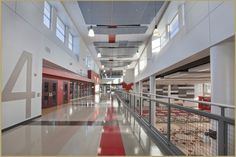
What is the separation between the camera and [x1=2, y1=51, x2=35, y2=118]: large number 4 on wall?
5104 mm

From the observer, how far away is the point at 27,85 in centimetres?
633

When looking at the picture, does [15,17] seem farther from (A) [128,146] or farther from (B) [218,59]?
(B) [218,59]

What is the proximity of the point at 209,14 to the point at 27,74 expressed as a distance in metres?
5.32

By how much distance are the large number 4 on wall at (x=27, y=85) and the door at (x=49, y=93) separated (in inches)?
155

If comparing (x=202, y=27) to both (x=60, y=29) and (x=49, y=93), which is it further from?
(x=49, y=93)

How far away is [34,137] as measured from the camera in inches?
175

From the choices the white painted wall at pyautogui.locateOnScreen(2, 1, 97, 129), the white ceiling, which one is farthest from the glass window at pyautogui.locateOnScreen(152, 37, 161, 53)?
the white painted wall at pyautogui.locateOnScreen(2, 1, 97, 129)

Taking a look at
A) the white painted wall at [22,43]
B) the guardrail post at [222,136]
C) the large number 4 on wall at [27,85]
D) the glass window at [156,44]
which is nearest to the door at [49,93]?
the white painted wall at [22,43]

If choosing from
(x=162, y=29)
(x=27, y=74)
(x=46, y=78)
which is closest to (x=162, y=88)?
(x=162, y=29)

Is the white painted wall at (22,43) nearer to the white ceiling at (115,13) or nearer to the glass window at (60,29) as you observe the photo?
the white ceiling at (115,13)

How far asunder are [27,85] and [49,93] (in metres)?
5.05

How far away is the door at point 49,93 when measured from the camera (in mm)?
10616

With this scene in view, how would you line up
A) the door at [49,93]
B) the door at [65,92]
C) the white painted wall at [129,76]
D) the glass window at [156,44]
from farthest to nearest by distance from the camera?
the white painted wall at [129,76], the door at [65,92], the glass window at [156,44], the door at [49,93]

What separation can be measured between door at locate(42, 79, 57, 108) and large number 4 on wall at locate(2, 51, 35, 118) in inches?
155
